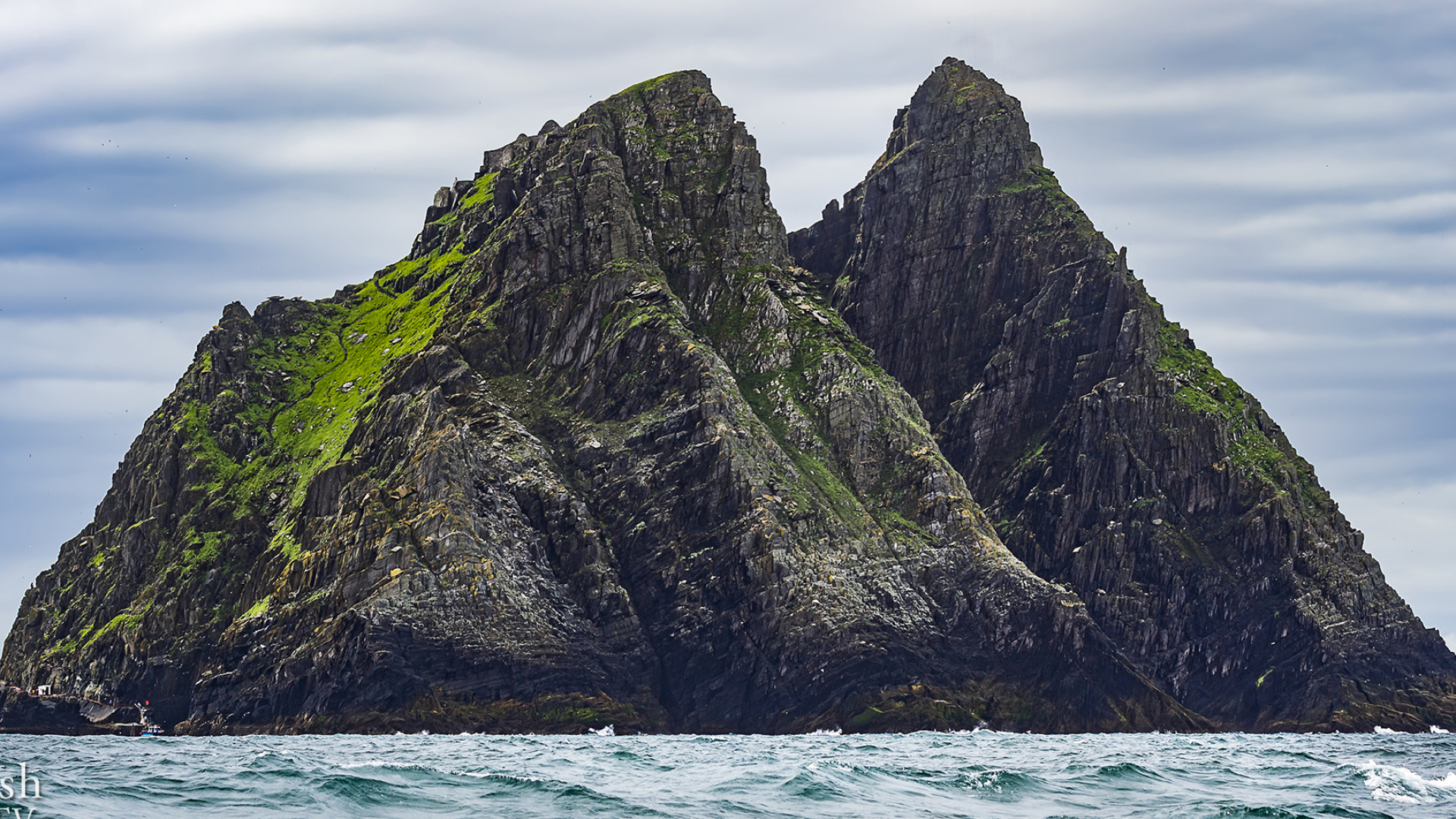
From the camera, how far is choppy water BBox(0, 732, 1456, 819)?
55062 millimetres

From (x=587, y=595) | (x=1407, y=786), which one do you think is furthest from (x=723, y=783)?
(x=587, y=595)

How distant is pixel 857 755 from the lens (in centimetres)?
9231

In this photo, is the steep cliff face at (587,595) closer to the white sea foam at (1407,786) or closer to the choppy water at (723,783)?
the choppy water at (723,783)

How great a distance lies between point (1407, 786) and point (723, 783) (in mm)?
30353

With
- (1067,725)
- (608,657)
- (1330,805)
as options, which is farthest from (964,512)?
(1330,805)

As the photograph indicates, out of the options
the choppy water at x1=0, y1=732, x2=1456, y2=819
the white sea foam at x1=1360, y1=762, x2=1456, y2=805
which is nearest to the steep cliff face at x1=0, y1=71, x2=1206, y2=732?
the choppy water at x1=0, y1=732, x2=1456, y2=819

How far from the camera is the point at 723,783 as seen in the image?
66.1 metres

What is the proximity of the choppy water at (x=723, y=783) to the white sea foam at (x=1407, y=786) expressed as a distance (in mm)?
175

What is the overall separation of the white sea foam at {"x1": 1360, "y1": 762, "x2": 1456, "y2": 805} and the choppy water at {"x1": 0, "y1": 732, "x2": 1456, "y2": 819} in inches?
6.9

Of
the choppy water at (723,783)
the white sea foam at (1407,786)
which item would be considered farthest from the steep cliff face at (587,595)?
the white sea foam at (1407,786)

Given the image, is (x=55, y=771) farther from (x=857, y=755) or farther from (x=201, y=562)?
(x=201, y=562)

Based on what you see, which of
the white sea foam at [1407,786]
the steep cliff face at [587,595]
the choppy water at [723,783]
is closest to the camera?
the choppy water at [723,783]

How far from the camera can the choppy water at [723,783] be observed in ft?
181

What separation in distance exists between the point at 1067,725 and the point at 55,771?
12810 cm
